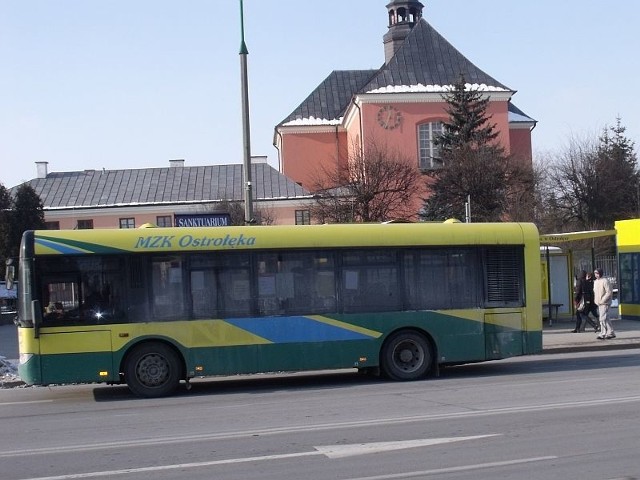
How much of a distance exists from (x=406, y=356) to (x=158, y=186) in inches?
1990

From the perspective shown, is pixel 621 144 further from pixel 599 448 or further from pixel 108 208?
pixel 599 448

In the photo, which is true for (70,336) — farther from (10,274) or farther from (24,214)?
(24,214)

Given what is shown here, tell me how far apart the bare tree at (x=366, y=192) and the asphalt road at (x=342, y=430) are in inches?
698

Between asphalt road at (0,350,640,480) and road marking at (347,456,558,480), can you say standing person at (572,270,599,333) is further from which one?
road marking at (347,456,558,480)

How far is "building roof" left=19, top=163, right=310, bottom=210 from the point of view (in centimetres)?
6297

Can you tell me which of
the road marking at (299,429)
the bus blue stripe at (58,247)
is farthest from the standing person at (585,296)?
the bus blue stripe at (58,247)

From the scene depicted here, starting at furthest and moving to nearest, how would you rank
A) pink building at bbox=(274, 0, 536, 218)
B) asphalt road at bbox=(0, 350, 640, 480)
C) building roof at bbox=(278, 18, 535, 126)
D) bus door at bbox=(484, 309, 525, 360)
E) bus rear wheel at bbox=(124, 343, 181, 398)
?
building roof at bbox=(278, 18, 535, 126) < pink building at bbox=(274, 0, 536, 218) < bus door at bbox=(484, 309, 525, 360) < bus rear wheel at bbox=(124, 343, 181, 398) < asphalt road at bbox=(0, 350, 640, 480)

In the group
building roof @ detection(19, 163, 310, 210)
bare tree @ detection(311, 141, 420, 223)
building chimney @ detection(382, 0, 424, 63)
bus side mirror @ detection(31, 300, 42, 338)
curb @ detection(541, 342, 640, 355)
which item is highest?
building chimney @ detection(382, 0, 424, 63)

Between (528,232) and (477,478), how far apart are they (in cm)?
934

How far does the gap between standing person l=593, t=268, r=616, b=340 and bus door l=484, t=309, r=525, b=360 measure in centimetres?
644

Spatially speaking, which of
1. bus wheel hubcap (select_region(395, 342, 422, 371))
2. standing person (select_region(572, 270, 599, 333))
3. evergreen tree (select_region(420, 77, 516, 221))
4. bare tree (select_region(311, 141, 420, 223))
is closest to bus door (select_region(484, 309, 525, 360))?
bus wheel hubcap (select_region(395, 342, 422, 371))

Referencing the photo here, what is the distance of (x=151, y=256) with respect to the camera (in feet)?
50.4

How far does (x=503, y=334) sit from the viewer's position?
1673 cm

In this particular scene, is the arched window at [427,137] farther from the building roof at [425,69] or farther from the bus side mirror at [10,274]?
the bus side mirror at [10,274]
